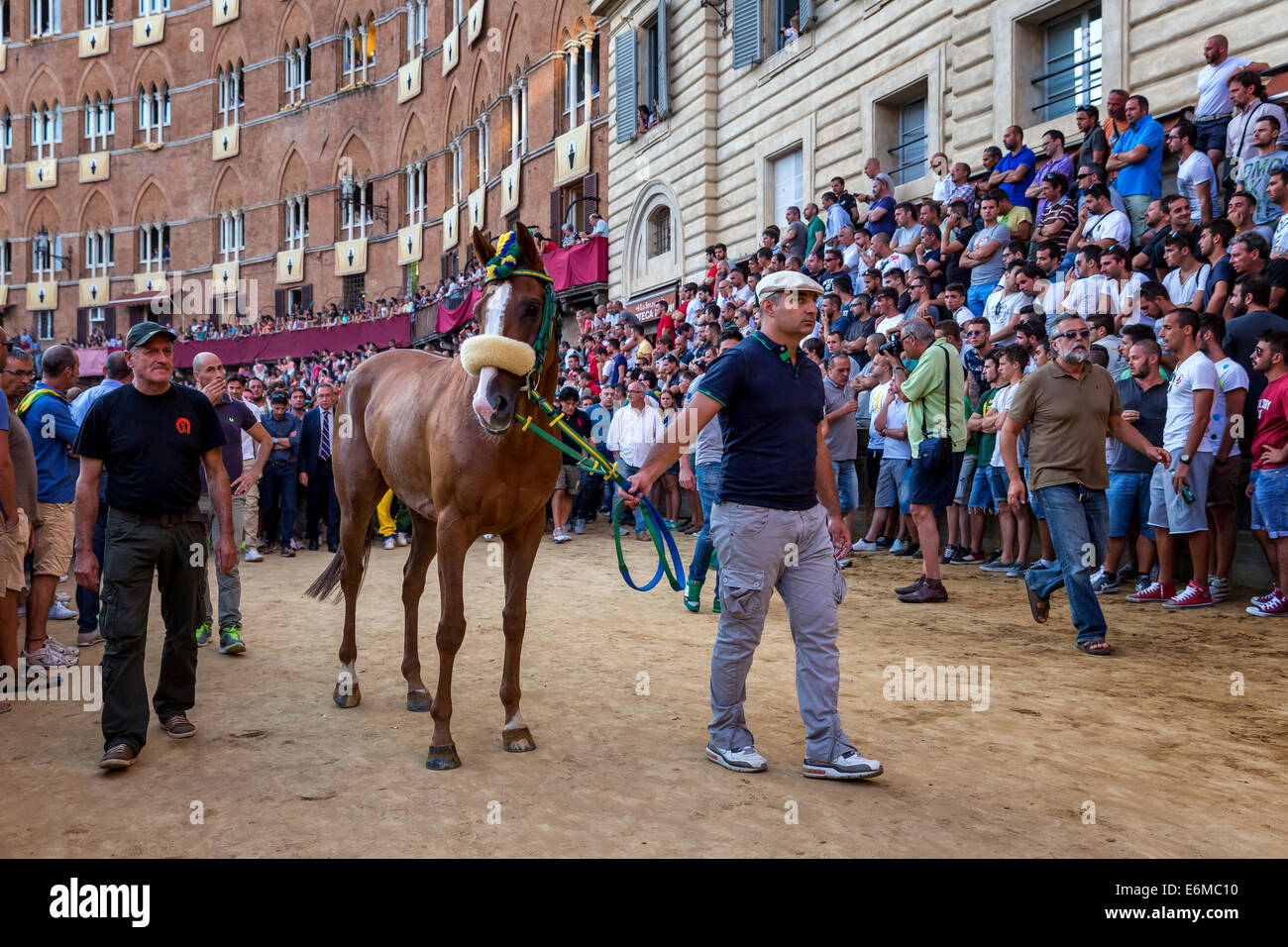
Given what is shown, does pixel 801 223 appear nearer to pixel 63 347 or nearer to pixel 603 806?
pixel 63 347

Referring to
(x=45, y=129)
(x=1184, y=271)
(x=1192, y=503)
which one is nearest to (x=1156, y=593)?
(x=1192, y=503)

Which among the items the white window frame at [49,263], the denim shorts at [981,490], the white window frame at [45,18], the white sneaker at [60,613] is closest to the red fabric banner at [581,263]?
the denim shorts at [981,490]

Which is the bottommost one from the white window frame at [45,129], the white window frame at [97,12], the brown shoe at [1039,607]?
the brown shoe at [1039,607]

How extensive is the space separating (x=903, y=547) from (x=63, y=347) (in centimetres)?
928

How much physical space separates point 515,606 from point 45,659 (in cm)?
407

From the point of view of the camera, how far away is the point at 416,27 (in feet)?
147

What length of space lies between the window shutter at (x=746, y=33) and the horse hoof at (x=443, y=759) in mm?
20161

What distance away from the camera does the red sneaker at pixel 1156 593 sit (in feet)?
27.9

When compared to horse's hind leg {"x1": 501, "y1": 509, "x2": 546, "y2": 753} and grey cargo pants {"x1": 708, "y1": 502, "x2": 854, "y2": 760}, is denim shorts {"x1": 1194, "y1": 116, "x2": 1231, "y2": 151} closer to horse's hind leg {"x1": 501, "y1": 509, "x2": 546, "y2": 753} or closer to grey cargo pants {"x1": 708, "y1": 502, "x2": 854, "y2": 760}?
grey cargo pants {"x1": 708, "y1": 502, "x2": 854, "y2": 760}

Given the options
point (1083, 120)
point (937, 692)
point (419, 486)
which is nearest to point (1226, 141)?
point (1083, 120)

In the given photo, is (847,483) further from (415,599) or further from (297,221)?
(297,221)

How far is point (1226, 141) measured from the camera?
10141 mm

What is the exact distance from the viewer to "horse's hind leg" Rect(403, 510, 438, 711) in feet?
18.6

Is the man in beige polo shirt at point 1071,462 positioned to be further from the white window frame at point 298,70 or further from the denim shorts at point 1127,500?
the white window frame at point 298,70
